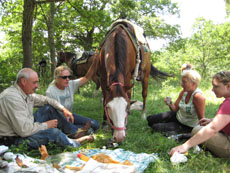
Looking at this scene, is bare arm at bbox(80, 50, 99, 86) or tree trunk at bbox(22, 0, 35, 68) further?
tree trunk at bbox(22, 0, 35, 68)

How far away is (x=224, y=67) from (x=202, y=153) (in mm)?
15040

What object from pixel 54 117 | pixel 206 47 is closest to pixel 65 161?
pixel 54 117

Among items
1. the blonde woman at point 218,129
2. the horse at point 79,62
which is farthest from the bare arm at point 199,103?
the horse at point 79,62

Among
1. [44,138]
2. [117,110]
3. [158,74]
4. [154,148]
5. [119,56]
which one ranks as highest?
[119,56]

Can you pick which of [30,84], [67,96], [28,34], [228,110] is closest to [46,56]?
[28,34]

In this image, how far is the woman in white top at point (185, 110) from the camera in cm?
325

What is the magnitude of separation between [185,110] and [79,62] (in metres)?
4.59

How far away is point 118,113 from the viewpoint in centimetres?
270

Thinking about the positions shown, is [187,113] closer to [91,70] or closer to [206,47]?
[91,70]

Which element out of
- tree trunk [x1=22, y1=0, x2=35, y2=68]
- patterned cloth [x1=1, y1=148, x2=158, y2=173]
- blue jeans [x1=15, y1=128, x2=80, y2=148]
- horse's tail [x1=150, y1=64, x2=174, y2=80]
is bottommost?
patterned cloth [x1=1, y1=148, x2=158, y2=173]

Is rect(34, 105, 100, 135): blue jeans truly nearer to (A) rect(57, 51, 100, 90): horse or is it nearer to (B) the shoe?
(B) the shoe

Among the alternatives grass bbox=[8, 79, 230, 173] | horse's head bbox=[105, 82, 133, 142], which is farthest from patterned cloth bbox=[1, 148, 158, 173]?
horse's head bbox=[105, 82, 133, 142]

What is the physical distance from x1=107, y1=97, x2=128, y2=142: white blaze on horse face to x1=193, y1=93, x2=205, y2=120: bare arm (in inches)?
48.9

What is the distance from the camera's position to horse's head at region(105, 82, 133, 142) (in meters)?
2.69
